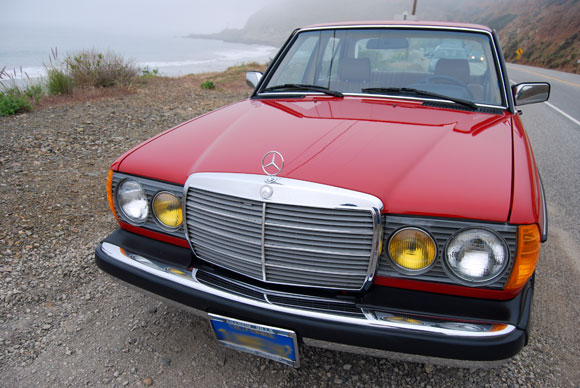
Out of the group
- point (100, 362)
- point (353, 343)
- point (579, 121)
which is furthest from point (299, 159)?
point (579, 121)

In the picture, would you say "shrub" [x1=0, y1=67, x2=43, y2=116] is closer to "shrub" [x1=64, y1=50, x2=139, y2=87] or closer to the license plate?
"shrub" [x1=64, y1=50, x2=139, y2=87]

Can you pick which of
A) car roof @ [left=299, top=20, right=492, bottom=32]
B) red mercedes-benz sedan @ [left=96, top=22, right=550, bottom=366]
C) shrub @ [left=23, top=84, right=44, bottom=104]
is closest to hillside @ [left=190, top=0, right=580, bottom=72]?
shrub @ [left=23, top=84, right=44, bottom=104]

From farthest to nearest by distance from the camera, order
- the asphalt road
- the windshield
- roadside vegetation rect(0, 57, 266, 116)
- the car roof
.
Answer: roadside vegetation rect(0, 57, 266, 116) < the asphalt road < the car roof < the windshield

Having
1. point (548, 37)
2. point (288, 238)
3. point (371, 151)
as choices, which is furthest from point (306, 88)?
point (548, 37)

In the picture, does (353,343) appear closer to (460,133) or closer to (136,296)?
(460,133)

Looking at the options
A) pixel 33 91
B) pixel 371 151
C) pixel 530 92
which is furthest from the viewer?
pixel 33 91

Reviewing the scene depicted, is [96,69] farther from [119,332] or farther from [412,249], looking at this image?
[412,249]

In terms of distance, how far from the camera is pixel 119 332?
220cm

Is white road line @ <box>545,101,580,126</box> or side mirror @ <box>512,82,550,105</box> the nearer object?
side mirror @ <box>512,82,550,105</box>

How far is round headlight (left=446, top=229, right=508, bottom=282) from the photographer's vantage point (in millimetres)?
1433

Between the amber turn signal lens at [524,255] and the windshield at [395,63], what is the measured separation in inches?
50.2

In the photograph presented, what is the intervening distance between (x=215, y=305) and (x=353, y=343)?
1.84ft

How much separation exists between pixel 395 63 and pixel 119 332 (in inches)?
96.5

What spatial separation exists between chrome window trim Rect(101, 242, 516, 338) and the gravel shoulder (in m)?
0.44
